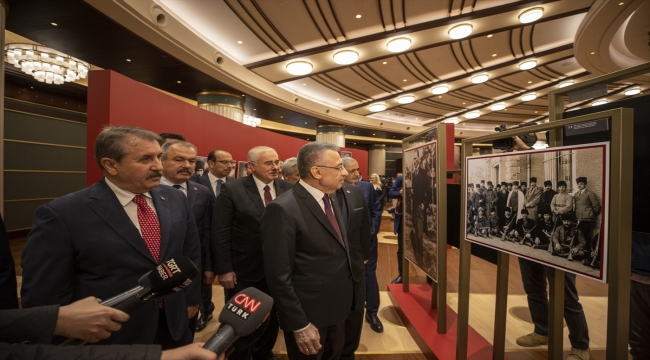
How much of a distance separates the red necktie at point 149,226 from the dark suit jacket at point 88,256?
0.09 feet

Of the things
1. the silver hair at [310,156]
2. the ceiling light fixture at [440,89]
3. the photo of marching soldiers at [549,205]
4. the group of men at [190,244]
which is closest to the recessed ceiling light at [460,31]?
the ceiling light fixture at [440,89]

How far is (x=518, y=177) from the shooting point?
1544 mm

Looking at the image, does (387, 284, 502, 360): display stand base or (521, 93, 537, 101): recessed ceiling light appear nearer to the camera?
(387, 284, 502, 360): display stand base

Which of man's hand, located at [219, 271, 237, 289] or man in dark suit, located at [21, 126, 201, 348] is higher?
man in dark suit, located at [21, 126, 201, 348]

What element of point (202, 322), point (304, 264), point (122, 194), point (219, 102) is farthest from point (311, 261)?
point (219, 102)

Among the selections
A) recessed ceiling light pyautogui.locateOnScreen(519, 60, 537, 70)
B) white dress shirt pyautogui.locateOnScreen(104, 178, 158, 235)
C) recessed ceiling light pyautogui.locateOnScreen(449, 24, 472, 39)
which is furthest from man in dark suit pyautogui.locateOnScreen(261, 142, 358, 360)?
recessed ceiling light pyautogui.locateOnScreen(519, 60, 537, 70)

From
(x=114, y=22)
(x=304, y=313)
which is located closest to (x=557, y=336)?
(x=304, y=313)

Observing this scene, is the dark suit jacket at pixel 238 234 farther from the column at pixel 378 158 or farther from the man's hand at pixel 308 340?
the column at pixel 378 158

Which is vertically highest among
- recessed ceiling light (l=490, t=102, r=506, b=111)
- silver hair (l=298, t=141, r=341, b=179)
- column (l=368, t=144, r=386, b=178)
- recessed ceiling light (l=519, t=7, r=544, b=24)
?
recessed ceiling light (l=490, t=102, r=506, b=111)

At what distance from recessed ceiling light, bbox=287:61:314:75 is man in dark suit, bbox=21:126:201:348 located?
675cm

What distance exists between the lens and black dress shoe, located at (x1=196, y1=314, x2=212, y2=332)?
114 inches

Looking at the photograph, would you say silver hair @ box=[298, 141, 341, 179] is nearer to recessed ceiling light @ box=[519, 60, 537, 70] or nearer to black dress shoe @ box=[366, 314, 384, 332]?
black dress shoe @ box=[366, 314, 384, 332]

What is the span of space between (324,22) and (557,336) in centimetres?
616

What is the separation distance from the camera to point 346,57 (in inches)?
286
